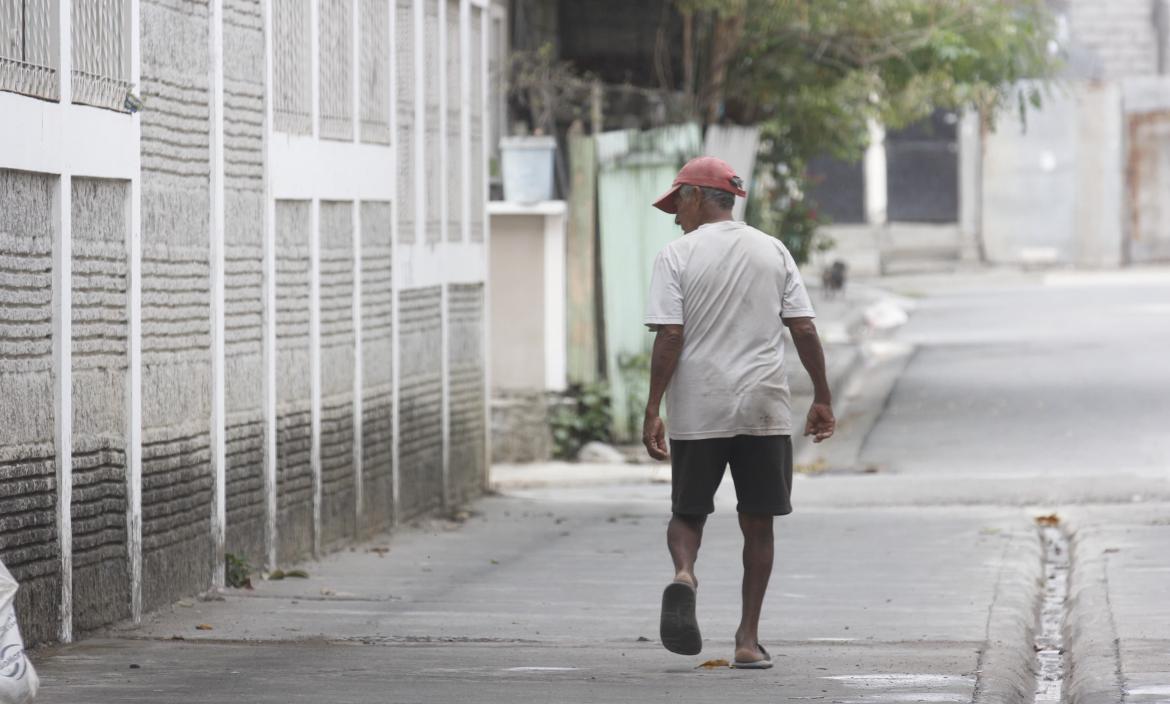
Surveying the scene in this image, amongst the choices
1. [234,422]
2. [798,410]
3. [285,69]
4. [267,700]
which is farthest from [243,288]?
[798,410]

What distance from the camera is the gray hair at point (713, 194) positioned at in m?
7.21

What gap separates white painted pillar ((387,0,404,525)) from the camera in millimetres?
11773

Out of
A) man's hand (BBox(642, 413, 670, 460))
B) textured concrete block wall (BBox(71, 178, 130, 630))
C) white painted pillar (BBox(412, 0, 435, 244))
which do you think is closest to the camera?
man's hand (BBox(642, 413, 670, 460))

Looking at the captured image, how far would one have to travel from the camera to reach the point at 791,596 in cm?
914

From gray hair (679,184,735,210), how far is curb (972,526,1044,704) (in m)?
1.82

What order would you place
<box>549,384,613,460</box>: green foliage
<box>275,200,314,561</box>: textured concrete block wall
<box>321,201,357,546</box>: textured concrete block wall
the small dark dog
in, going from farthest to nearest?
1. the small dark dog
2. <box>549,384,613,460</box>: green foliage
3. <box>321,201,357,546</box>: textured concrete block wall
4. <box>275,200,314,561</box>: textured concrete block wall

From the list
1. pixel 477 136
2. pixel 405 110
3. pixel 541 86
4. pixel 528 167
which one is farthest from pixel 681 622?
pixel 541 86

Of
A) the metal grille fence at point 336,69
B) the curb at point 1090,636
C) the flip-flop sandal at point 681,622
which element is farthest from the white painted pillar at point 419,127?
the flip-flop sandal at point 681,622

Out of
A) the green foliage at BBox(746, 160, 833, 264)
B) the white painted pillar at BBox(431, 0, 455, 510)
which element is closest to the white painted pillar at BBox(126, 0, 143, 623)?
the white painted pillar at BBox(431, 0, 455, 510)

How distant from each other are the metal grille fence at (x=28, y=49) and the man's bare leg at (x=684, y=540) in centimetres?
276

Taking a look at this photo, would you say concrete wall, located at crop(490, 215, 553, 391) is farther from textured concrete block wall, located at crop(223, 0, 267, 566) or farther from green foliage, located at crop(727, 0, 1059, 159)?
textured concrete block wall, located at crop(223, 0, 267, 566)

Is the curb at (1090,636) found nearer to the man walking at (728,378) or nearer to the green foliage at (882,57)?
the man walking at (728,378)

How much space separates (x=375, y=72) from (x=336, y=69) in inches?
27.2

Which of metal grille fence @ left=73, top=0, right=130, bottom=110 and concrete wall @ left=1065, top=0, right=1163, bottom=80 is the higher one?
concrete wall @ left=1065, top=0, right=1163, bottom=80
